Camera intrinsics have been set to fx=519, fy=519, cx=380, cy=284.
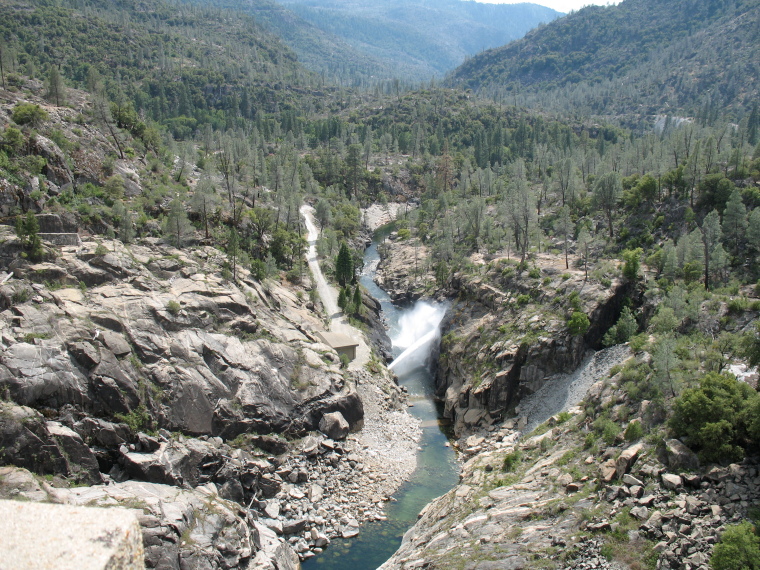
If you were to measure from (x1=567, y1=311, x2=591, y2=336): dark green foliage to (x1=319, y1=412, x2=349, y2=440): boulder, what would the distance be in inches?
1141

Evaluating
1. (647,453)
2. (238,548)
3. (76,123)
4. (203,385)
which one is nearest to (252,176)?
(76,123)

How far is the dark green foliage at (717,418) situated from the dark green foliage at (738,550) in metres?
5.75

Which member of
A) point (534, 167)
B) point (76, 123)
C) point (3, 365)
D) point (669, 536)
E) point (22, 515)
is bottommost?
point (3, 365)

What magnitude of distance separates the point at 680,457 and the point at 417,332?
55740 mm

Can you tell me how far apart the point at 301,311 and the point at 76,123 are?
133ft

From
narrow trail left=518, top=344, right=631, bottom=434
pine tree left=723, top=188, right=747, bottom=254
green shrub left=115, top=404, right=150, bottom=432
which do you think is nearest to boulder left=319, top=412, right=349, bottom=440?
green shrub left=115, top=404, right=150, bottom=432

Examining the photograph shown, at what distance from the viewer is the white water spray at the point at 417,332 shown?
79.2 m

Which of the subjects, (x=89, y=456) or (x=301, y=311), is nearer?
(x=89, y=456)

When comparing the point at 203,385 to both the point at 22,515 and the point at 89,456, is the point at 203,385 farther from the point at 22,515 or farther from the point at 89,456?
the point at 22,515

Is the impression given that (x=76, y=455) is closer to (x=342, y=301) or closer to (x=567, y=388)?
(x=567, y=388)

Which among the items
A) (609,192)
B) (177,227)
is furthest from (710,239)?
(177,227)

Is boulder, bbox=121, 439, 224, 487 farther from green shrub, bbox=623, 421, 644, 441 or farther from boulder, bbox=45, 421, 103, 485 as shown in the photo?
green shrub, bbox=623, 421, 644, 441

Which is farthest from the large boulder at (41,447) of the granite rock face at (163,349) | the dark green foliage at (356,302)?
the dark green foliage at (356,302)

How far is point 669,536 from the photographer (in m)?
27.8
